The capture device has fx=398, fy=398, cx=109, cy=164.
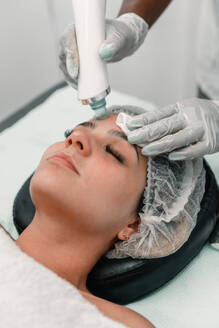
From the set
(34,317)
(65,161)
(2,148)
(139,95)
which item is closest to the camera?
(34,317)

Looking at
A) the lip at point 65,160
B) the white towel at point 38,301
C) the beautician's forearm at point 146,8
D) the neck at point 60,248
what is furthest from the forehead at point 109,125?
the beautician's forearm at point 146,8

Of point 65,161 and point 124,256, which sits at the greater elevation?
point 65,161

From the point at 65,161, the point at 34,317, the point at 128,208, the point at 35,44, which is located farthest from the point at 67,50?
the point at 35,44

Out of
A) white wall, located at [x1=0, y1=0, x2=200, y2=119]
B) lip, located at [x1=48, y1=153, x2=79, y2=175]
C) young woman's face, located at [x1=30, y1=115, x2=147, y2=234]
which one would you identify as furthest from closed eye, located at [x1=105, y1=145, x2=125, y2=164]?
white wall, located at [x1=0, y1=0, x2=200, y2=119]

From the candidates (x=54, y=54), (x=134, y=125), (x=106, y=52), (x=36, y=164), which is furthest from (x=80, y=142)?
(x=54, y=54)

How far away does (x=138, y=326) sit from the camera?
1.04 m

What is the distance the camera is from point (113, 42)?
118cm

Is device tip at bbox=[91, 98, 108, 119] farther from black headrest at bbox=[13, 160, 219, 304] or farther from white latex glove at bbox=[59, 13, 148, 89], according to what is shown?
black headrest at bbox=[13, 160, 219, 304]

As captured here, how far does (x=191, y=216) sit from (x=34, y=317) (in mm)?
545

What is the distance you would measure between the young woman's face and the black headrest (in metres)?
0.15

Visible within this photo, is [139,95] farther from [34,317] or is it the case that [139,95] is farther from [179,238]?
[34,317]

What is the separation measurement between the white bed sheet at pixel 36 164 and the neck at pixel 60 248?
24cm

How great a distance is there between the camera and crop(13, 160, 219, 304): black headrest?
1211 millimetres

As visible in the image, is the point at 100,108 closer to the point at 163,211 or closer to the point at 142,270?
the point at 163,211
